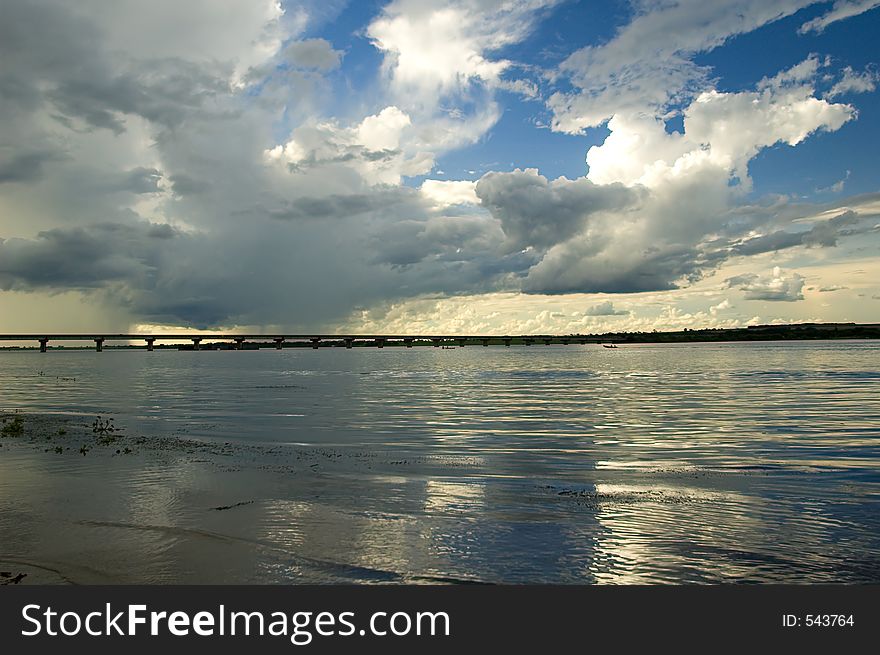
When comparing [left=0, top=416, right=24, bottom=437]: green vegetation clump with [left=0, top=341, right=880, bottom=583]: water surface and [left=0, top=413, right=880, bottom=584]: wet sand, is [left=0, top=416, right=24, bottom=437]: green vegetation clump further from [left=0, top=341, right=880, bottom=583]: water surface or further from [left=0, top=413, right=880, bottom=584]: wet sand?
[left=0, top=413, right=880, bottom=584]: wet sand

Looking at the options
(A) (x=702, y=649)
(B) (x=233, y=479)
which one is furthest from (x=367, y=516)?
(A) (x=702, y=649)

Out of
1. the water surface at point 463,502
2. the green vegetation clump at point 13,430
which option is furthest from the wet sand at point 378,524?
the green vegetation clump at point 13,430

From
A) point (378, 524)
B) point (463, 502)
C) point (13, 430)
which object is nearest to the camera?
point (378, 524)

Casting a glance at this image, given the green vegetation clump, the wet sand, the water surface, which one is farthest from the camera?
the green vegetation clump

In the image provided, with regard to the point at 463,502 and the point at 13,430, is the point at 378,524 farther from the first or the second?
the point at 13,430

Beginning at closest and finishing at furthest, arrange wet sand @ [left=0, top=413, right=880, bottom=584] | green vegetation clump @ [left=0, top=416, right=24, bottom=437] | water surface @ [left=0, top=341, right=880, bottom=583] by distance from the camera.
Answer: wet sand @ [left=0, top=413, right=880, bottom=584] < water surface @ [left=0, top=341, right=880, bottom=583] < green vegetation clump @ [left=0, top=416, right=24, bottom=437]

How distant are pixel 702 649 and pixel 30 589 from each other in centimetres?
1009

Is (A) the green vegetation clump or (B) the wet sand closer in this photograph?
(B) the wet sand

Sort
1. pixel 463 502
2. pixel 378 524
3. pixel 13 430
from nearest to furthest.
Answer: pixel 378 524, pixel 463 502, pixel 13 430

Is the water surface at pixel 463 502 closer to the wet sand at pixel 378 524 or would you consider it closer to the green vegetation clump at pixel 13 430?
the wet sand at pixel 378 524

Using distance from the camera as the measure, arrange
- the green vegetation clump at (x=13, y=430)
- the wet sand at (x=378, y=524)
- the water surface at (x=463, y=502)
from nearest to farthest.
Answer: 1. the wet sand at (x=378, y=524)
2. the water surface at (x=463, y=502)
3. the green vegetation clump at (x=13, y=430)

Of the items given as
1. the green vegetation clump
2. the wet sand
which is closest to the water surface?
the wet sand

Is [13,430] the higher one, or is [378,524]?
[13,430]

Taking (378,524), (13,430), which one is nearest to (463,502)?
(378,524)
